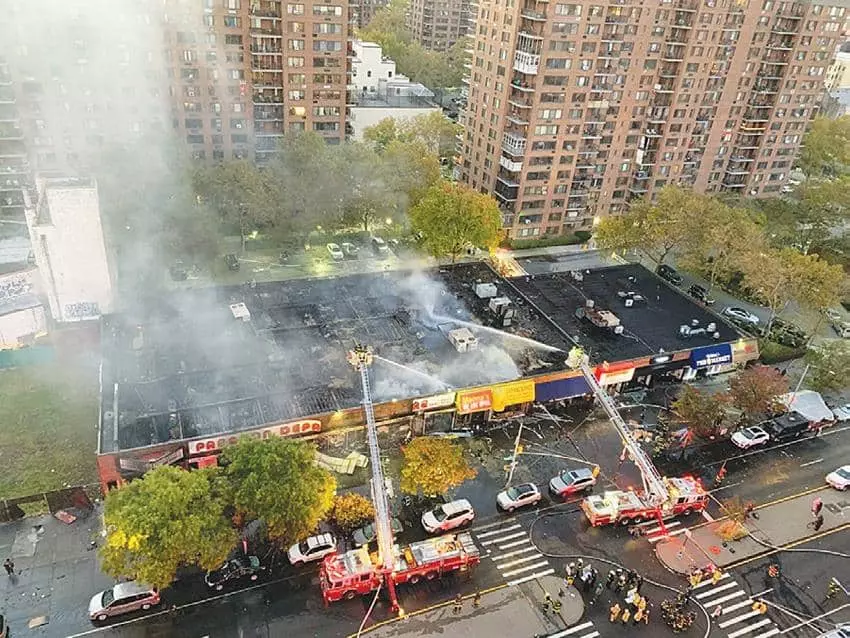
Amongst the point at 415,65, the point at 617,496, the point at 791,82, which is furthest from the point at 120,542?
the point at 415,65

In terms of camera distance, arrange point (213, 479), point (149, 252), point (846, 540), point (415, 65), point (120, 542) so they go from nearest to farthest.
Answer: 1. point (120, 542)
2. point (213, 479)
3. point (846, 540)
4. point (149, 252)
5. point (415, 65)

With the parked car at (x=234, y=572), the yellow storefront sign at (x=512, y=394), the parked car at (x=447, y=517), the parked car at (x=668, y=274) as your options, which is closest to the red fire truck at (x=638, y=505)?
the parked car at (x=447, y=517)

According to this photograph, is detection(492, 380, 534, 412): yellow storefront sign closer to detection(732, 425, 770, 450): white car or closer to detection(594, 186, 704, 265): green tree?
detection(732, 425, 770, 450): white car

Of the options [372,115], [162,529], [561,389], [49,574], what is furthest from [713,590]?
[372,115]

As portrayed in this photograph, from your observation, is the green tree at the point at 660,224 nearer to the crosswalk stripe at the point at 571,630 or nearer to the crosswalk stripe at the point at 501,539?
the crosswalk stripe at the point at 501,539

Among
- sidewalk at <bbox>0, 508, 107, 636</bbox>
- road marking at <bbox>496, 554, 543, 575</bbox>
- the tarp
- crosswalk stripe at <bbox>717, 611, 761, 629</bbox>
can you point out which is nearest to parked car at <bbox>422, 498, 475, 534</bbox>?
road marking at <bbox>496, 554, 543, 575</bbox>

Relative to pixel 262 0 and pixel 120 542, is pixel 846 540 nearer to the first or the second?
pixel 120 542
